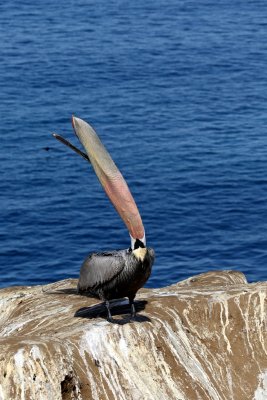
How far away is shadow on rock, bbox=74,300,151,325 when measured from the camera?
1980 cm

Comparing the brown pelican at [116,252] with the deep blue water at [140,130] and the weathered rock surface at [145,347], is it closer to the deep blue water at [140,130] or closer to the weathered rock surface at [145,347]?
the weathered rock surface at [145,347]

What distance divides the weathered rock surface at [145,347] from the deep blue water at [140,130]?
17.1 metres

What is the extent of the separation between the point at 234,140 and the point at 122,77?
44.9ft

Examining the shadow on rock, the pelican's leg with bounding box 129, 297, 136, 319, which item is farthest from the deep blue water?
the pelican's leg with bounding box 129, 297, 136, 319

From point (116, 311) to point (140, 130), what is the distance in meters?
35.1

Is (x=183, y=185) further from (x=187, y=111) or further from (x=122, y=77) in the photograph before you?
(x=122, y=77)

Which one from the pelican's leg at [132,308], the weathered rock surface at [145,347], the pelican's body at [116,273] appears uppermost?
the pelican's body at [116,273]

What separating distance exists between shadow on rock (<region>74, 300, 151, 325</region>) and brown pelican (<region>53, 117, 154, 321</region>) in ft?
0.67

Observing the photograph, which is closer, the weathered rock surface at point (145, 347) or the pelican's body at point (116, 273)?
the weathered rock surface at point (145, 347)

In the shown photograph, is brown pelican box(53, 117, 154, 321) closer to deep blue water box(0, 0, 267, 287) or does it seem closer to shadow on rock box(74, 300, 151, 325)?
shadow on rock box(74, 300, 151, 325)

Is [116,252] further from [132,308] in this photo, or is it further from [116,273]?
[132,308]

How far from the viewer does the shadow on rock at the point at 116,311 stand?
19797 millimetres

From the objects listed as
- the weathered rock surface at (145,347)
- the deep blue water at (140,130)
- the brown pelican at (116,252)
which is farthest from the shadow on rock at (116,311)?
the deep blue water at (140,130)

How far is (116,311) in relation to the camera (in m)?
20.7
